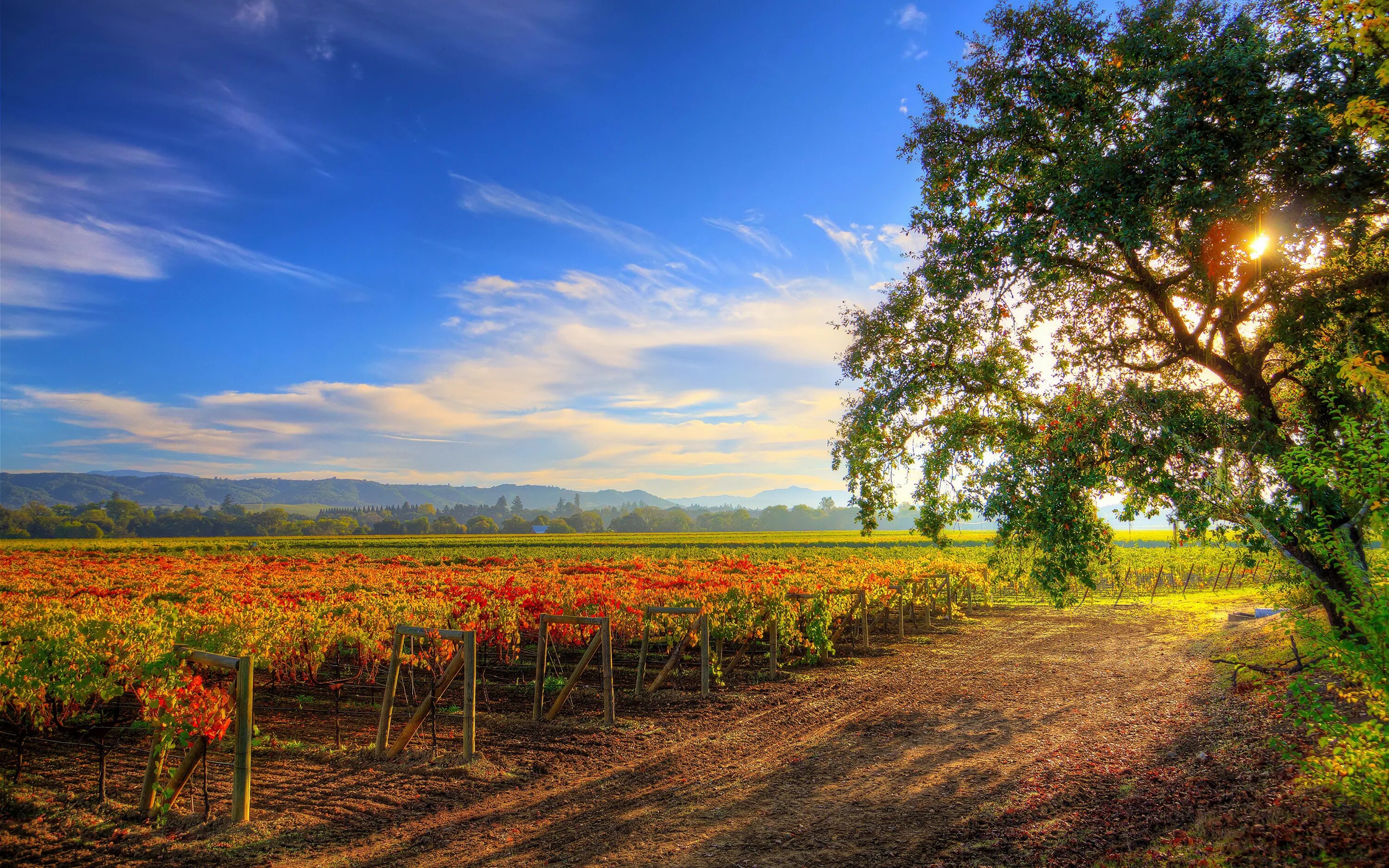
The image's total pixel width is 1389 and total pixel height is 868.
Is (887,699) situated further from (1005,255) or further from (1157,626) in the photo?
(1157,626)

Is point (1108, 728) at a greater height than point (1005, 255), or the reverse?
point (1005, 255)

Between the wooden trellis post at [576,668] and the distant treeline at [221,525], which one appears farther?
the distant treeline at [221,525]

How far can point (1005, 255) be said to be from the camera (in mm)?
13109

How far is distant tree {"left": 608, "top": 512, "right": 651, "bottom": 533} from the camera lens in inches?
6250

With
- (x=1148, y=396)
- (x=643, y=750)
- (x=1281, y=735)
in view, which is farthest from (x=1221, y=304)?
(x=643, y=750)

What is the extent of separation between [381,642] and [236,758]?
20.9 ft

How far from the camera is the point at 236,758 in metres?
7.73

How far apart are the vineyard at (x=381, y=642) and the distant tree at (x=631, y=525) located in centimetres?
12666

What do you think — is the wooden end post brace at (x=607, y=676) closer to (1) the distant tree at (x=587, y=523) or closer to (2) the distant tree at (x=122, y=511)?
(1) the distant tree at (x=587, y=523)

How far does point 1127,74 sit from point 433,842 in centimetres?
1620

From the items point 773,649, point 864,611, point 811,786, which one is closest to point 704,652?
point 773,649

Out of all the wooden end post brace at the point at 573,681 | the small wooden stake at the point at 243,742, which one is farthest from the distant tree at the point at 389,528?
the small wooden stake at the point at 243,742

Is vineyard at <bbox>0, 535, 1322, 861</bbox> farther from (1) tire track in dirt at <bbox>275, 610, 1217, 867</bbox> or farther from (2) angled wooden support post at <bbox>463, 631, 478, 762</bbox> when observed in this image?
(1) tire track in dirt at <bbox>275, 610, 1217, 867</bbox>

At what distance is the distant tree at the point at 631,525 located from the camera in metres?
159
